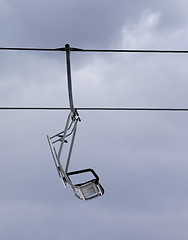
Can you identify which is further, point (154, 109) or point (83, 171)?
point (154, 109)

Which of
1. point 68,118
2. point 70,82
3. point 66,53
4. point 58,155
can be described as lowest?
point 58,155

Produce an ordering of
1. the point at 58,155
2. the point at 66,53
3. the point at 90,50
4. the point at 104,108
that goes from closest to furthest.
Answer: the point at 58,155 → the point at 66,53 → the point at 90,50 → the point at 104,108

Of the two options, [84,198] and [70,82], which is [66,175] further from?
[70,82]

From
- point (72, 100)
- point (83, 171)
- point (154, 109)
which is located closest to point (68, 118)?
point (72, 100)

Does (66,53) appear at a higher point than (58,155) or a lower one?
higher

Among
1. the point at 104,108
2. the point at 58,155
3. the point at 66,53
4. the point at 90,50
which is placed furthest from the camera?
the point at 104,108

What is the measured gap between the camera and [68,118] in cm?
534

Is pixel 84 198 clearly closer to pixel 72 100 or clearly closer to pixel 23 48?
pixel 72 100

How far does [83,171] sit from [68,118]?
0.57 metres

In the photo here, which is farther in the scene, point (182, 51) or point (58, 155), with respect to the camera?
point (182, 51)

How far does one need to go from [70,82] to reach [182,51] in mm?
1616

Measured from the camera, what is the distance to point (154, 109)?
6625 mm

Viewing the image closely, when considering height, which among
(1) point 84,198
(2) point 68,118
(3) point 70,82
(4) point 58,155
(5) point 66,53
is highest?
(5) point 66,53

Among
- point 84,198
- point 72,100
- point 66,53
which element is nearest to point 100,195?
point 84,198
